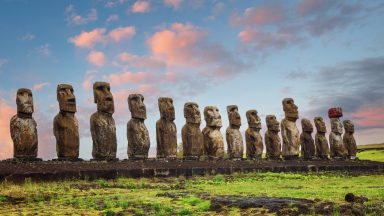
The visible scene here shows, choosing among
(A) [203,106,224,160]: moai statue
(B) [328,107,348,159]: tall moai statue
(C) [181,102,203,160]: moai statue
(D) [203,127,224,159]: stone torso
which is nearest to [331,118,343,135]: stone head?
(B) [328,107,348,159]: tall moai statue

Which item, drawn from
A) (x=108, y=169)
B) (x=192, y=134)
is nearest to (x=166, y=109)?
(x=192, y=134)

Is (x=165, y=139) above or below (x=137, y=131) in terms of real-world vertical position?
below

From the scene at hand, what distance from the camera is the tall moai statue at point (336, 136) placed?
1155 inches

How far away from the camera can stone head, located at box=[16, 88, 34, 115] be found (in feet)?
51.0

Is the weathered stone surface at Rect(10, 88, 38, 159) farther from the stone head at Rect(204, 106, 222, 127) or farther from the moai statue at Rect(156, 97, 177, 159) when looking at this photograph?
the stone head at Rect(204, 106, 222, 127)

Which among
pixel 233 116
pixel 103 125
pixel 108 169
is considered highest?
pixel 233 116

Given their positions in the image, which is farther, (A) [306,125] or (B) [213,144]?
(A) [306,125]

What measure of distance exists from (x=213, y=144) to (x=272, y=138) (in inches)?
208

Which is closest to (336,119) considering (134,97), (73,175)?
(134,97)

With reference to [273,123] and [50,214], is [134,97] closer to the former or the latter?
[273,123]

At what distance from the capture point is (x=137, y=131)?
18.7 meters

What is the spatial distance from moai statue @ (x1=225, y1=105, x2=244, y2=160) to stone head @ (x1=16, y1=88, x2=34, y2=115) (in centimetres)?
1088

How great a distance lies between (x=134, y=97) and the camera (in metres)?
19.1

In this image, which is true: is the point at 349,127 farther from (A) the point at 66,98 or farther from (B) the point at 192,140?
(A) the point at 66,98
